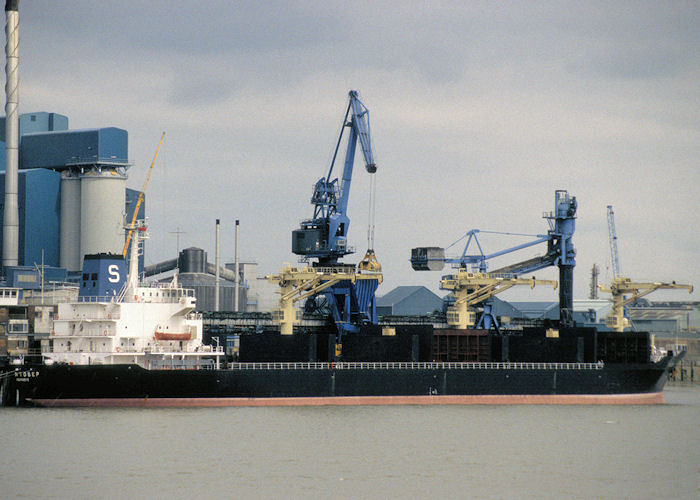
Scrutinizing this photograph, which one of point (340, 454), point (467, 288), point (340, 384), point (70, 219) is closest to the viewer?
point (340, 454)

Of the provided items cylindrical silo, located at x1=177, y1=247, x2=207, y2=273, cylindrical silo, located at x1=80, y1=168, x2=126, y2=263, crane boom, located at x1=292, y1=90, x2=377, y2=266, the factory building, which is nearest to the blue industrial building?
the factory building

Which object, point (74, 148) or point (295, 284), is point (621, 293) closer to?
point (295, 284)

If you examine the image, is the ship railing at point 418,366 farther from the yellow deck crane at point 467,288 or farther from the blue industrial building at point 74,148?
the blue industrial building at point 74,148

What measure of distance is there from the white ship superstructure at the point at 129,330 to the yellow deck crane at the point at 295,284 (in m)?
7.09

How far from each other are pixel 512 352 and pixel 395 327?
7821 millimetres

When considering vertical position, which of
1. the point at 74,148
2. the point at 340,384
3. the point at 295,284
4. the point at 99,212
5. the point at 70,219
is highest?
the point at 74,148

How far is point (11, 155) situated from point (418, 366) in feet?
172

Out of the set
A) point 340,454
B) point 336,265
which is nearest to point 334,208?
point 336,265

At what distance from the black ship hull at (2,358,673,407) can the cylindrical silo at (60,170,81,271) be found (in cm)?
5076

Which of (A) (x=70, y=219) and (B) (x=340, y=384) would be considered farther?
(A) (x=70, y=219)

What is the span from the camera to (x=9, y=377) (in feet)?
179

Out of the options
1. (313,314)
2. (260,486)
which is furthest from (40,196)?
(260,486)

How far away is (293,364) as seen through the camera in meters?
59.9

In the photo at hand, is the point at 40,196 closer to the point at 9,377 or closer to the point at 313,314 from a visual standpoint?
the point at 313,314
